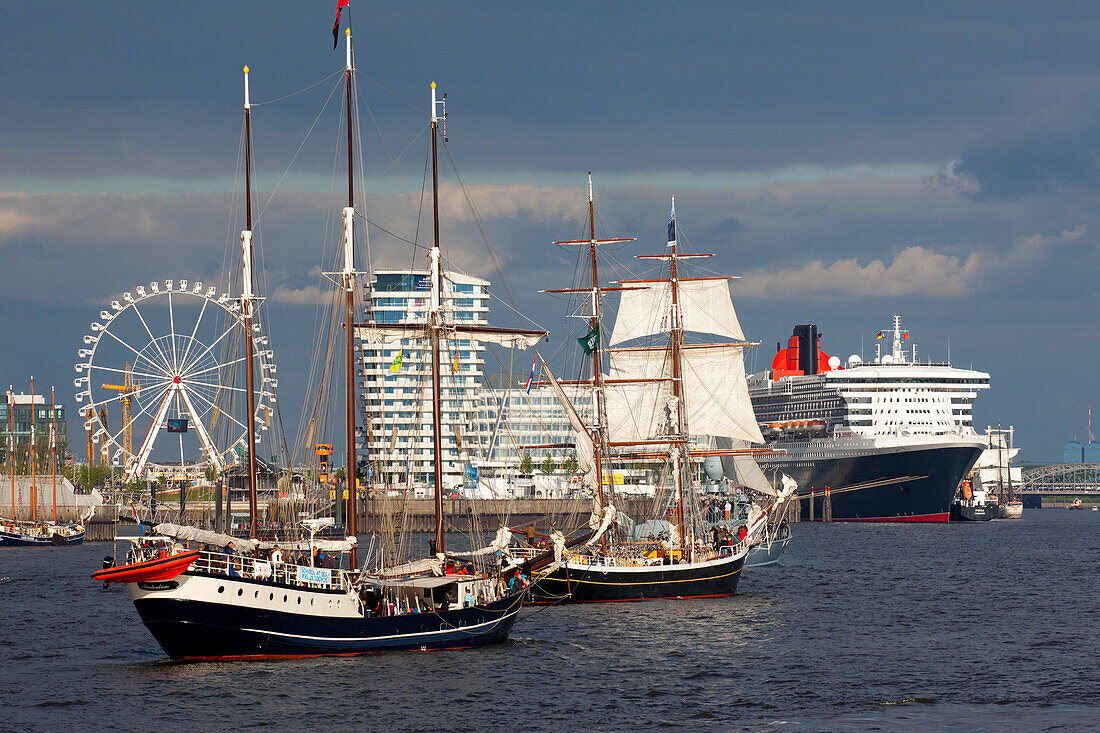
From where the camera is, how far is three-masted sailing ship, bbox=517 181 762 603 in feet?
230

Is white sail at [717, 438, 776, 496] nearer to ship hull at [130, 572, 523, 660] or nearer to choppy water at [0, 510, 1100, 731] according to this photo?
choppy water at [0, 510, 1100, 731]

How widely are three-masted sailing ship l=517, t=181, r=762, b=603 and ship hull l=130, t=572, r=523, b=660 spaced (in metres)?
10.9

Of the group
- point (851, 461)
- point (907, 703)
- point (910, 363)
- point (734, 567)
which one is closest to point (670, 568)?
point (734, 567)

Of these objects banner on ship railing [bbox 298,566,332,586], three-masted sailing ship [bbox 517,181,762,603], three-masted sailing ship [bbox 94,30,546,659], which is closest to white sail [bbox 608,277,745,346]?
three-masted sailing ship [bbox 517,181,762,603]

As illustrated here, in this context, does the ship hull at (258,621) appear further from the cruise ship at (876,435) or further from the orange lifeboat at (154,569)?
the cruise ship at (876,435)

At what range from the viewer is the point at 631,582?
230 feet

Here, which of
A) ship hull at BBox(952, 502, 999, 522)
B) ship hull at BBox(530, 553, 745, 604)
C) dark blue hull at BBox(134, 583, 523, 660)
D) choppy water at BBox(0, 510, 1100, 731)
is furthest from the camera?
ship hull at BBox(952, 502, 999, 522)

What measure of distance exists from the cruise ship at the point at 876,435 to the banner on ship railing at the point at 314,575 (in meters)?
119

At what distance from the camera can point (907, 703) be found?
4191 centimetres

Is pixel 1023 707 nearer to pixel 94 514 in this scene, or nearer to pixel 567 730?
pixel 567 730

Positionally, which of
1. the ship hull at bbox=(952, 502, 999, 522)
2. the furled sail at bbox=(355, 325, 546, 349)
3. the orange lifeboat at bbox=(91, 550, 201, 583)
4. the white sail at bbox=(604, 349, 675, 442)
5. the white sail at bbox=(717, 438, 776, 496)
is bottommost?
the ship hull at bbox=(952, 502, 999, 522)

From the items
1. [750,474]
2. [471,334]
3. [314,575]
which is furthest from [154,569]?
[750,474]

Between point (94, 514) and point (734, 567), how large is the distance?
10908 centimetres

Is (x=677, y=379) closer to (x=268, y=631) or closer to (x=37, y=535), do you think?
(x=268, y=631)
